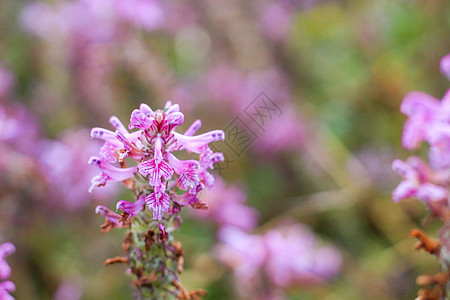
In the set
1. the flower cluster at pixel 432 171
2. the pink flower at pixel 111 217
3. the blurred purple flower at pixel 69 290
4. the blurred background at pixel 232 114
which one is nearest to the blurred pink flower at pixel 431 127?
the flower cluster at pixel 432 171

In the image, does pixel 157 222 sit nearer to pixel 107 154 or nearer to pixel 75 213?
pixel 107 154

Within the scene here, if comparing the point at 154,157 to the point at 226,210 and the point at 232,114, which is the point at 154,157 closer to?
the point at 226,210

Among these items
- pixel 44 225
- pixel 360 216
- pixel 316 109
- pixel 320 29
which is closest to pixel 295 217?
pixel 360 216

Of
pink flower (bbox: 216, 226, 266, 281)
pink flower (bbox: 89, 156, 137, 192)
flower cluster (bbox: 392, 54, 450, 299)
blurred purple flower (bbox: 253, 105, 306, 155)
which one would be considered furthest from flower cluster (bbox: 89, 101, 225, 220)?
blurred purple flower (bbox: 253, 105, 306, 155)

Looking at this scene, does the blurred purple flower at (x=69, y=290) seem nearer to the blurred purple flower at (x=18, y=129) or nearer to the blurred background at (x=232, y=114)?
the blurred background at (x=232, y=114)

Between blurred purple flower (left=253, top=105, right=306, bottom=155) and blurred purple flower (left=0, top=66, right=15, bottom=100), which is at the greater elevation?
blurred purple flower (left=0, top=66, right=15, bottom=100)

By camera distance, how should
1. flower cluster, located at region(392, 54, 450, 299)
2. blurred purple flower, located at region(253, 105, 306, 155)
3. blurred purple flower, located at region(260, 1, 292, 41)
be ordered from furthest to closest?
blurred purple flower, located at region(260, 1, 292, 41) < blurred purple flower, located at region(253, 105, 306, 155) < flower cluster, located at region(392, 54, 450, 299)

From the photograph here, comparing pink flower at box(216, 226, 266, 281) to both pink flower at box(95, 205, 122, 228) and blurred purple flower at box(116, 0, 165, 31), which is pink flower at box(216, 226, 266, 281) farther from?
blurred purple flower at box(116, 0, 165, 31)
